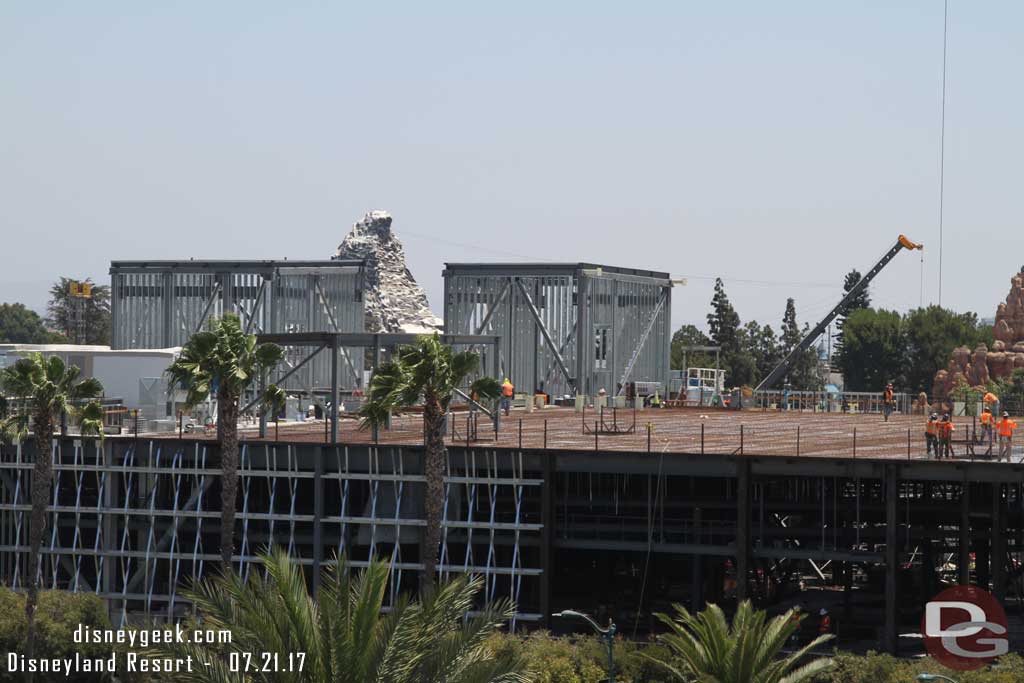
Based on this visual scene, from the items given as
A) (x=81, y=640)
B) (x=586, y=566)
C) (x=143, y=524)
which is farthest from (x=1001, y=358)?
(x=81, y=640)

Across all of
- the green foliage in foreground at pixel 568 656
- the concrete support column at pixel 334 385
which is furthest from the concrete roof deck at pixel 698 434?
the green foliage in foreground at pixel 568 656

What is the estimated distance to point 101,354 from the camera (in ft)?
231

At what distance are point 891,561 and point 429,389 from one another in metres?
14.9

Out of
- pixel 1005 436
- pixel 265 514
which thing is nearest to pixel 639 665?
pixel 1005 436

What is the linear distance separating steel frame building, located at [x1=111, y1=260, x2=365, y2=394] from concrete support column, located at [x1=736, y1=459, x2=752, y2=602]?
46208 mm

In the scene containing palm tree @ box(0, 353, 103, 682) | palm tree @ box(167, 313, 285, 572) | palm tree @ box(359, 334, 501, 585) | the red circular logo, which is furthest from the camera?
palm tree @ box(167, 313, 285, 572)

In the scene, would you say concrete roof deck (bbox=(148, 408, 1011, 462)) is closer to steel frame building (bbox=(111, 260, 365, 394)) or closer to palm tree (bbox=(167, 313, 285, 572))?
palm tree (bbox=(167, 313, 285, 572))

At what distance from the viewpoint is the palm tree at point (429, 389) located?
4475 centimetres

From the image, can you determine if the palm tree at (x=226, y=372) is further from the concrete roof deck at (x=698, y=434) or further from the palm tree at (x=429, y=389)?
the concrete roof deck at (x=698, y=434)

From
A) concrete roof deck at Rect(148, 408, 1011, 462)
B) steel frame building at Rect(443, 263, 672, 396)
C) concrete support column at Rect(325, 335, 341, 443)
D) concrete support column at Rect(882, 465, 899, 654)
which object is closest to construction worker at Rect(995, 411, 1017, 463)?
concrete roof deck at Rect(148, 408, 1011, 462)

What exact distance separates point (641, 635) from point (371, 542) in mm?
9915

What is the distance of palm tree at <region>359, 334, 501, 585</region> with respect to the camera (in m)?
44.8

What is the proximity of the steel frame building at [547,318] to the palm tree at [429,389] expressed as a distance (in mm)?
47654

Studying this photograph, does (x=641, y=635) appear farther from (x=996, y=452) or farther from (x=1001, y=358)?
(x=1001, y=358)
